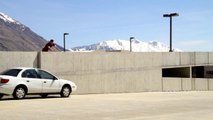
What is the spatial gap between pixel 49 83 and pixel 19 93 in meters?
1.73

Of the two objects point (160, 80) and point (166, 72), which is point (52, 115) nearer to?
point (160, 80)

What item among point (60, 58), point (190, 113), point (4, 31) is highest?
point (4, 31)

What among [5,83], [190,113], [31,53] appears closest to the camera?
[190,113]

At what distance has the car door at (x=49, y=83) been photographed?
72.4 ft

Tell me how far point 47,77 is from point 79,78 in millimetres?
4349

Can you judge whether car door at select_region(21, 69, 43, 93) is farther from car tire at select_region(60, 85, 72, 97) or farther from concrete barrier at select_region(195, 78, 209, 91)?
concrete barrier at select_region(195, 78, 209, 91)

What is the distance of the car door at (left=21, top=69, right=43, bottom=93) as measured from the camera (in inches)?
843

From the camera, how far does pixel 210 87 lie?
36.1m

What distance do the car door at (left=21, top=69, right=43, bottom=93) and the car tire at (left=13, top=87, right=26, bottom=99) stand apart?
330 millimetres

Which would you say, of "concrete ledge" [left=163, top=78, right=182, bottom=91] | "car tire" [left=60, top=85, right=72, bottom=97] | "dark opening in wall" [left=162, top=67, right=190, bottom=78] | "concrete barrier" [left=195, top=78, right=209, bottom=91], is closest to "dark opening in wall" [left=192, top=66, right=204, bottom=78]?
"concrete barrier" [left=195, top=78, right=209, bottom=91]

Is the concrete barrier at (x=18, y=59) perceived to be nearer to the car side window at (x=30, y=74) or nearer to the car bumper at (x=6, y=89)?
the car side window at (x=30, y=74)

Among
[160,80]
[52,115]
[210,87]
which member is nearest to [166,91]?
[160,80]

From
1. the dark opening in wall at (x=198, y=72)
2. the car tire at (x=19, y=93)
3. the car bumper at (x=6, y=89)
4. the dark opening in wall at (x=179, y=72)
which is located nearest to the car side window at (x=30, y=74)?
the car tire at (x=19, y=93)

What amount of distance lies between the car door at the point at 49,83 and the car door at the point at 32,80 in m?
0.23
